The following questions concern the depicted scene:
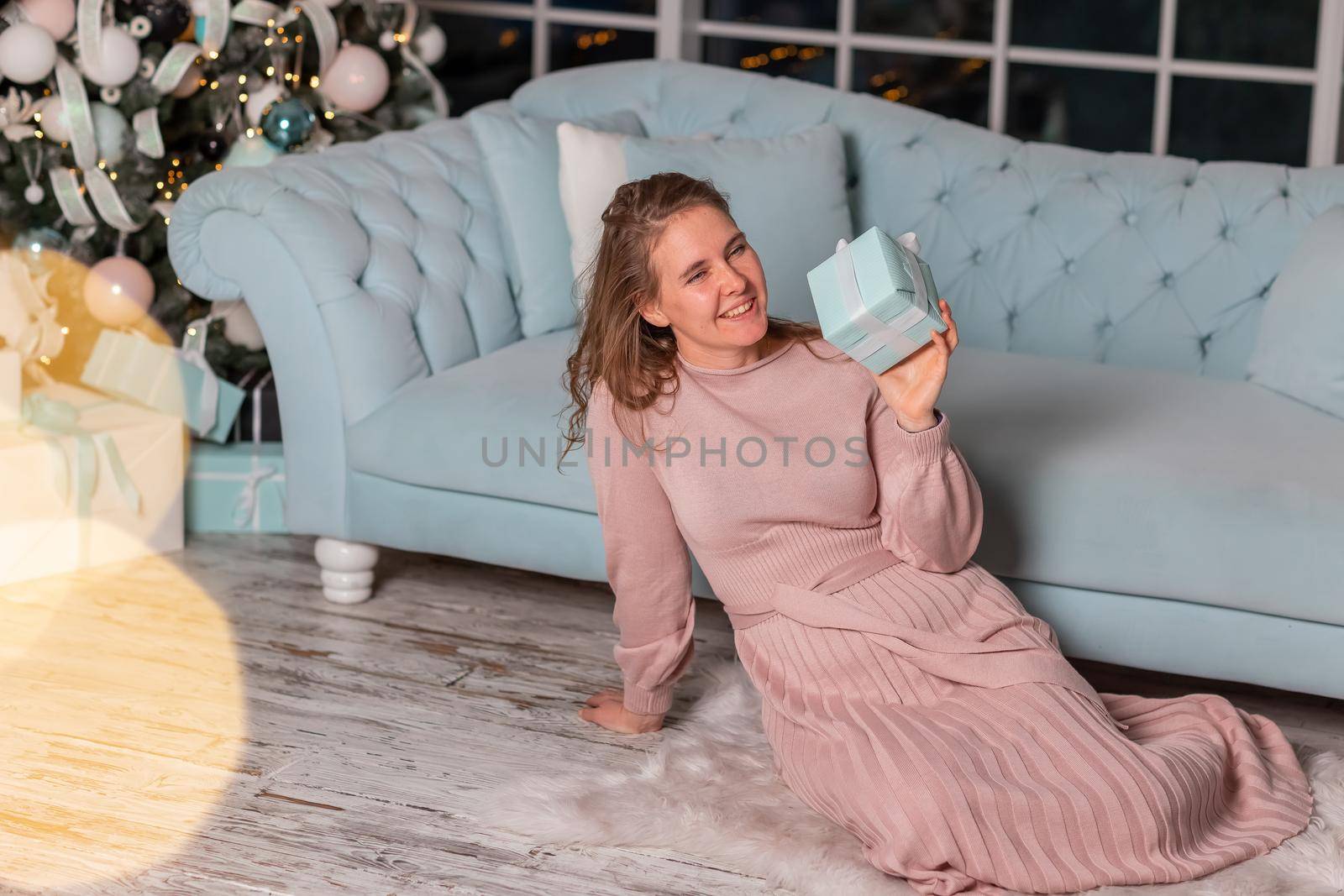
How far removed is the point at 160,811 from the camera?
171 centimetres

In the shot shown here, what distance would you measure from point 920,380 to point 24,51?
5.96 feet

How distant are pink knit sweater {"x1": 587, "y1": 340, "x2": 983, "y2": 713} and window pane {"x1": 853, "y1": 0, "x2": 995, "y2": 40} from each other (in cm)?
182

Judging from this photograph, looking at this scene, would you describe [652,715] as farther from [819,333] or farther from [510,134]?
[510,134]

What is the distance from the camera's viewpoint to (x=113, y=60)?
8.54 ft

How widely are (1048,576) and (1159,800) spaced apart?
52 cm

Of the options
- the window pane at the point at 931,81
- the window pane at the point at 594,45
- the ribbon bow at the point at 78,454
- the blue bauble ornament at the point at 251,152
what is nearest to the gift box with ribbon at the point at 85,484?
the ribbon bow at the point at 78,454

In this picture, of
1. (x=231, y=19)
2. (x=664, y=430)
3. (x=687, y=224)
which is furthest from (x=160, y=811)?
(x=231, y=19)

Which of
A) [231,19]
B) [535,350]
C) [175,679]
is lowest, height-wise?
[175,679]

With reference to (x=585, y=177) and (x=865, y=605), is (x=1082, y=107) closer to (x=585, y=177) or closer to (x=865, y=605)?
(x=585, y=177)

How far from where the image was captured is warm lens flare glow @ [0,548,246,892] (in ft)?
5.35

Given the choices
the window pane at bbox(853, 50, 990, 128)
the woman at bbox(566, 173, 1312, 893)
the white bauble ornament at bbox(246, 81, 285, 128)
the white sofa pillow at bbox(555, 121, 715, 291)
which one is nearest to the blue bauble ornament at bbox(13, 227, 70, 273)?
the white bauble ornament at bbox(246, 81, 285, 128)

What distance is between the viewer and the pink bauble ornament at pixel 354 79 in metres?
2.86

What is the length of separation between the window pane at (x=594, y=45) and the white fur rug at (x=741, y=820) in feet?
6.88

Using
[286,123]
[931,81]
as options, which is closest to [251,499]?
[286,123]
